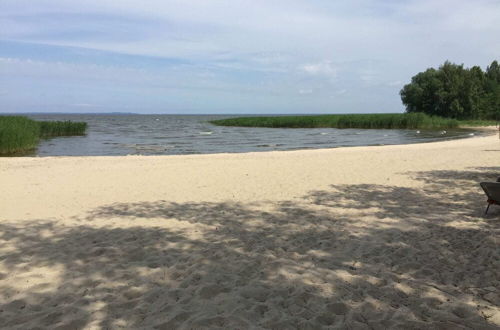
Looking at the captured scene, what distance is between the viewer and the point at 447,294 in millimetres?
4188

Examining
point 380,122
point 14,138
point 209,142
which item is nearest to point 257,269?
point 14,138

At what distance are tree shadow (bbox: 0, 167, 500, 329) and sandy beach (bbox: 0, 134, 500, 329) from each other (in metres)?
0.02

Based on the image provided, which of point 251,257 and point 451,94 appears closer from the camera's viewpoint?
point 251,257

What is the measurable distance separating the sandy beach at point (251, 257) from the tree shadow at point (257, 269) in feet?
0.06

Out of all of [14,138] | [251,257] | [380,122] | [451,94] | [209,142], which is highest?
[451,94]

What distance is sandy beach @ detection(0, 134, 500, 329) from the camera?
12.4ft

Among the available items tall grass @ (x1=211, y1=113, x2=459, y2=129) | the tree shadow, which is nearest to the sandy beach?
the tree shadow

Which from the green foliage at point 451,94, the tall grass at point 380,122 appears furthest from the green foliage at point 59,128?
the green foliage at point 451,94

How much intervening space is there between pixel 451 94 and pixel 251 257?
73.9m

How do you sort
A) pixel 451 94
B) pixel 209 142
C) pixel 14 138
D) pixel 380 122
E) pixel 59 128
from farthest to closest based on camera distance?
pixel 451 94 → pixel 380 122 → pixel 59 128 → pixel 209 142 → pixel 14 138

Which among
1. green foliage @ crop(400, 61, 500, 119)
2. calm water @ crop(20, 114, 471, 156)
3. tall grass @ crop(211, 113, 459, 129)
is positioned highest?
green foliage @ crop(400, 61, 500, 119)

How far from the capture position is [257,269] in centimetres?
490

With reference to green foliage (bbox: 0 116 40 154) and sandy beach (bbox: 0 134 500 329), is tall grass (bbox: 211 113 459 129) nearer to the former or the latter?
green foliage (bbox: 0 116 40 154)

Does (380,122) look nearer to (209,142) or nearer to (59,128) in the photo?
(209,142)
